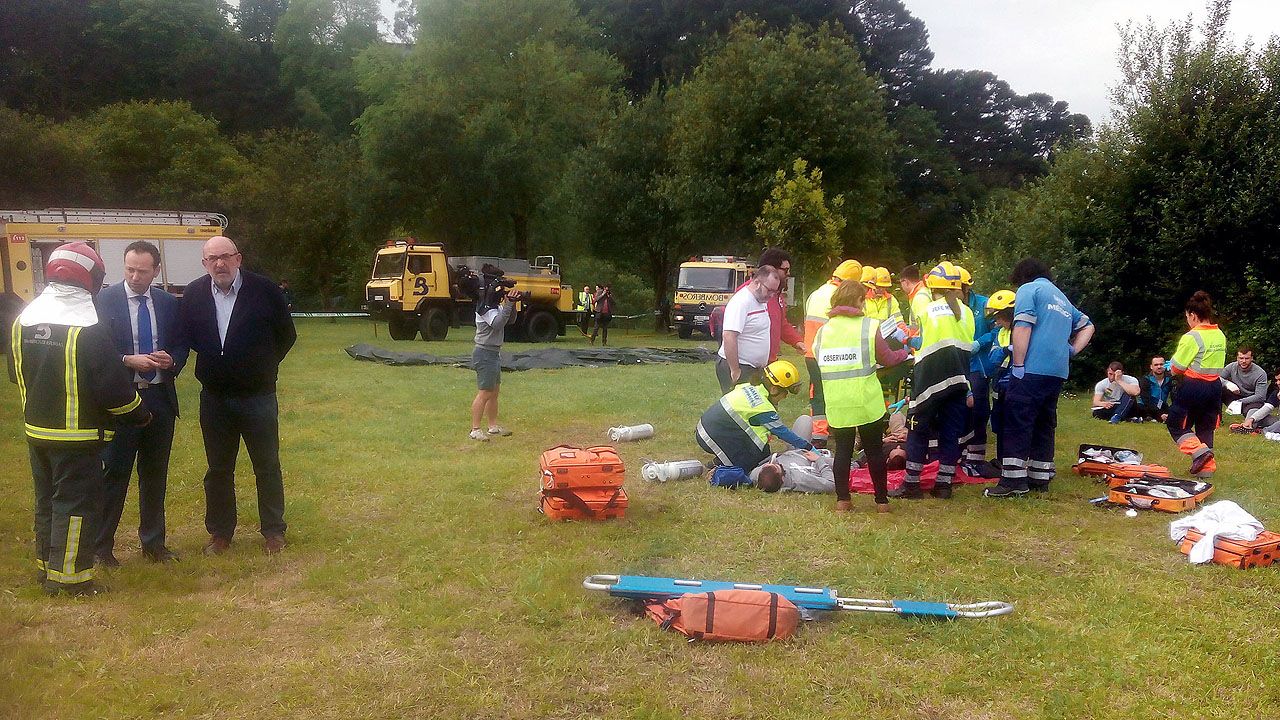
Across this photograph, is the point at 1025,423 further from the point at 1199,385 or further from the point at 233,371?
the point at 233,371

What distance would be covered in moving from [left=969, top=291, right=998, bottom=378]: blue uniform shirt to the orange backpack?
4242mm

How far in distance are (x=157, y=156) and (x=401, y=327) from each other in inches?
844

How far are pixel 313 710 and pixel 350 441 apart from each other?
5992mm

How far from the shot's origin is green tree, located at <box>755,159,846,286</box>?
24.7 meters

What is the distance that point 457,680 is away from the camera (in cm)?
370

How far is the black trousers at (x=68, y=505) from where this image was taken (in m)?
4.54

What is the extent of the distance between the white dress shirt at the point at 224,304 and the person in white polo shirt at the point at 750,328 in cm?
364

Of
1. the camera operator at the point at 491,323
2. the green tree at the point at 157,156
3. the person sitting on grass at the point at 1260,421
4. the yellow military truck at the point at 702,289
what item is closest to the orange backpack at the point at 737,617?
the camera operator at the point at 491,323

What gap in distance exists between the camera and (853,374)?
6086mm

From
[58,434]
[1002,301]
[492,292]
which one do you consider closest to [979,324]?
[1002,301]

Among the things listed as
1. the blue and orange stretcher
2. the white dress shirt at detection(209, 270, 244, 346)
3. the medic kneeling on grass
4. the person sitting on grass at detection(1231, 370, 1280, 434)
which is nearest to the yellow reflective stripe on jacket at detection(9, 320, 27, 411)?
the white dress shirt at detection(209, 270, 244, 346)

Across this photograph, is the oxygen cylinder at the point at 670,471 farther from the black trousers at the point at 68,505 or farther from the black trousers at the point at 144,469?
the black trousers at the point at 68,505

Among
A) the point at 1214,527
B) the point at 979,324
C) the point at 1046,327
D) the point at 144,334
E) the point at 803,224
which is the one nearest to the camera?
the point at 144,334

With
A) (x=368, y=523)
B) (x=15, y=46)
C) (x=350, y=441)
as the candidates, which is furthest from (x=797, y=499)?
(x=15, y=46)
